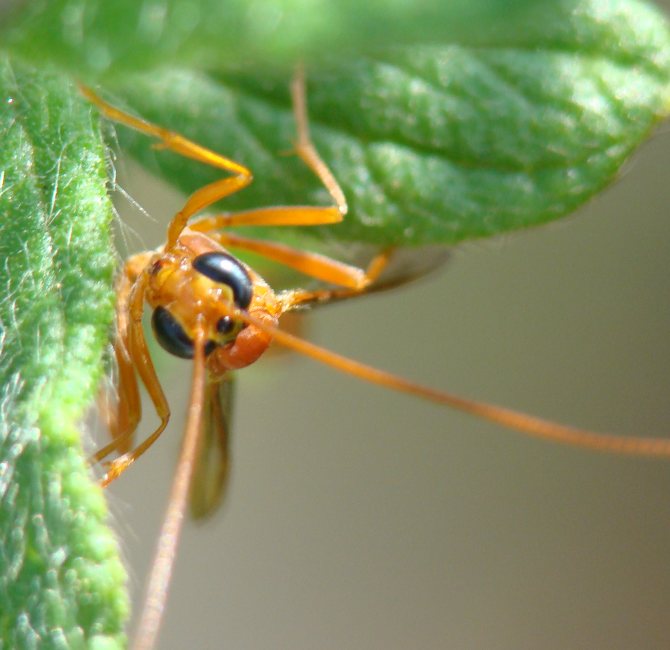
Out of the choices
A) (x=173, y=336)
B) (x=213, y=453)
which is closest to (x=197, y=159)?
(x=173, y=336)

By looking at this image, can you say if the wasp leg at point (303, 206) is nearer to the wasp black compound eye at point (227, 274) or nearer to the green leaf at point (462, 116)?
the green leaf at point (462, 116)

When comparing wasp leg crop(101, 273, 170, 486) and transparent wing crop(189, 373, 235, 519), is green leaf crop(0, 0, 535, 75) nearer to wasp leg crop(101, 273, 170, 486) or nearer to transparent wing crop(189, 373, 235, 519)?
wasp leg crop(101, 273, 170, 486)

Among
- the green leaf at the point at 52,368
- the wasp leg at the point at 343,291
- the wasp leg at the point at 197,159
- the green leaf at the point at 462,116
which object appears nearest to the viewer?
the green leaf at the point at 52,368

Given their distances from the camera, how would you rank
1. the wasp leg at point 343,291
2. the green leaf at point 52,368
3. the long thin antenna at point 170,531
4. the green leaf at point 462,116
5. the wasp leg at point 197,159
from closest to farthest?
the green leaf at point 52,368, the long thin antenna at point 170,531, the green leaf at point 462,116, the wasp leg at point 197,159, the wasp leg at point 343,291

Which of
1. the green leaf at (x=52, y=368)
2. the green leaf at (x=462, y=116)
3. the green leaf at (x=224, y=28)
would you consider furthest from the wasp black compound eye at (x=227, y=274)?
the green leaf at (x=52, y=368)

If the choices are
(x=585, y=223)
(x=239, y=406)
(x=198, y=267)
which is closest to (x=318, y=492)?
(x=239, y=406)

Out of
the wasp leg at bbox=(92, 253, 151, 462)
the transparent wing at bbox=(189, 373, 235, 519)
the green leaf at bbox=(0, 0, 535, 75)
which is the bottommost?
the transparent wing at bbox=(189, 373, 235, 519)

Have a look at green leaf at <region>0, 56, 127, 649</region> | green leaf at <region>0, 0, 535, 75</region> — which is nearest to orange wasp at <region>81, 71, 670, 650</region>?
green leaf at <region>0, 0, 535, 75</region>
